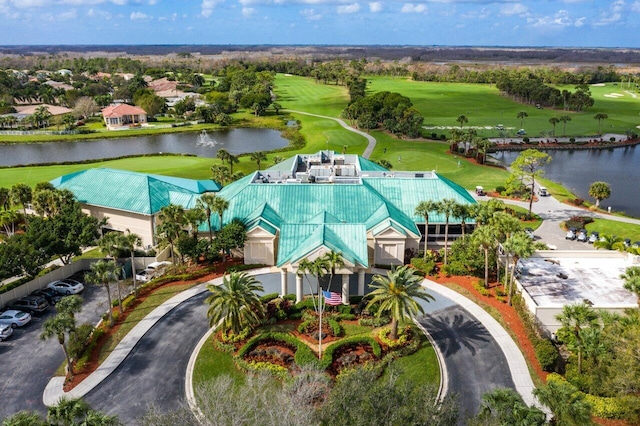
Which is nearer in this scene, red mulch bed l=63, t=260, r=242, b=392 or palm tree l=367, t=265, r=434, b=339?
red mulch bed l=63, t=260, r=242, b=392

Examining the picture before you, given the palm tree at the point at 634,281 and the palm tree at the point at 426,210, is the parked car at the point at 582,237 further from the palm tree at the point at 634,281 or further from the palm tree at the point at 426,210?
the palm tree at the point at 634,281

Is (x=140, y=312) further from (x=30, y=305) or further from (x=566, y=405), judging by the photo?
(x=566, y=405)

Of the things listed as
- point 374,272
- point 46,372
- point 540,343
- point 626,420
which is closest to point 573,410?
point 626,420

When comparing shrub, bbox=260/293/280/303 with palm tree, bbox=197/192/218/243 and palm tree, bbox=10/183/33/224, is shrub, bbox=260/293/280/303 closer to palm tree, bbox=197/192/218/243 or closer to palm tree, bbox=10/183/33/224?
palm tree, bbox=197/192/218/243

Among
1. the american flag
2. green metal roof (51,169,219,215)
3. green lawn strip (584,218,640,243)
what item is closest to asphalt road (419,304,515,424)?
the american flag

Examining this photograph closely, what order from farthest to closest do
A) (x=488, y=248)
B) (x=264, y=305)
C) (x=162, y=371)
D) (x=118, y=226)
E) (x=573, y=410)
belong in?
(x=118, y=226) → (x=488, y=248) → (x=264, y=305) → (x=162, y=371) → (x=573, y=410)

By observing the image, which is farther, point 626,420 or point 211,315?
point 211,315

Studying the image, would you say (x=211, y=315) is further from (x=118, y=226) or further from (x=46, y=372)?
(x=118, y=226)
